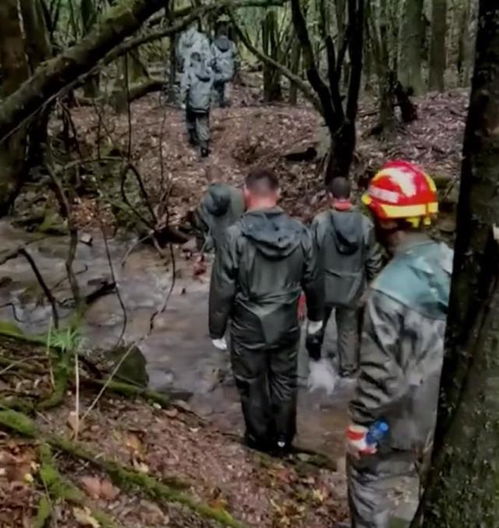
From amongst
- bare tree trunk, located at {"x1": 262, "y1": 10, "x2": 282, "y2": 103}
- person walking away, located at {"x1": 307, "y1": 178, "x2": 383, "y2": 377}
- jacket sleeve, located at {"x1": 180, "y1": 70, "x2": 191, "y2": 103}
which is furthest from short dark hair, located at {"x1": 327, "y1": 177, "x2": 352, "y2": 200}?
bare tree trunk, located at {"x1": 262, "y1": 10, "x2": 282, "y2": 103}

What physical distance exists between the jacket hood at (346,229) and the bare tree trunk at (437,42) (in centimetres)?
1081

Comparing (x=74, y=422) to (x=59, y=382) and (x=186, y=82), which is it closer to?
(x=59, y=382)

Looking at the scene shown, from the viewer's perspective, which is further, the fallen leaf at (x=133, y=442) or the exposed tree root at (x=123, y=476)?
the fallen leaf at (x=133, y=442)

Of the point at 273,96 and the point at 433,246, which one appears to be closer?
the point at 433,246

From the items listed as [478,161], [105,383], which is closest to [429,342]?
[478,161]

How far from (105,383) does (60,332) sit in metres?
0.44

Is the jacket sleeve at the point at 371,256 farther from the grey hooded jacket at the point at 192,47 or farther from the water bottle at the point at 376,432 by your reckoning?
the grey hooded jacket at the point at 192,47

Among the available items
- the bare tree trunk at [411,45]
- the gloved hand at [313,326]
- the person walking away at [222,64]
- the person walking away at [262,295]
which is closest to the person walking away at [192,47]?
the person walking away at [222,64]

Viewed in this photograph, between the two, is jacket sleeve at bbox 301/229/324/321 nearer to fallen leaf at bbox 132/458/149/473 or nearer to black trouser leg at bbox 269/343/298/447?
black trouser leg at bbox 269/343/298/447

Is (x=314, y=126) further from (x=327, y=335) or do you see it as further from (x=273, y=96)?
(x=327, y=335)

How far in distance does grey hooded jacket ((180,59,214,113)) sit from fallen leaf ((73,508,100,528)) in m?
13.1

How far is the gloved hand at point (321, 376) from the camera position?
7.98 meters

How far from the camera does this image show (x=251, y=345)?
6.02 meters

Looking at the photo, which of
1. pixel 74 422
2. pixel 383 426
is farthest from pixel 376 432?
pixel 74 422
